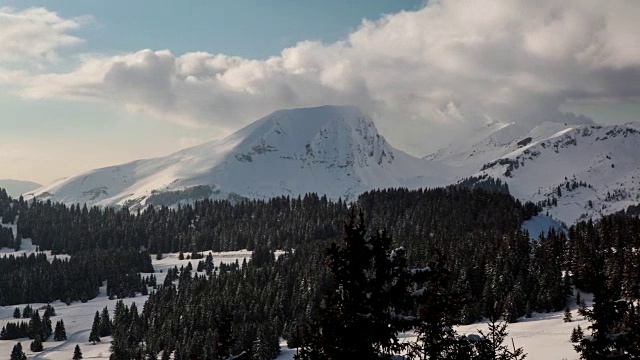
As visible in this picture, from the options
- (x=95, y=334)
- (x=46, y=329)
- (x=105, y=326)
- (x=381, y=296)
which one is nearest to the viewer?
(x=381, y=296)

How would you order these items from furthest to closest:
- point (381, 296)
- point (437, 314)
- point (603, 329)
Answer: point (603, 329) < point (437, 314) < point (381, 296)

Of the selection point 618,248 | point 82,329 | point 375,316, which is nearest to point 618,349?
point 375,316

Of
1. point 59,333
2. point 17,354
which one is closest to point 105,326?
point 59,333

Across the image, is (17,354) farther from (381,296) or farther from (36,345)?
(381,296)

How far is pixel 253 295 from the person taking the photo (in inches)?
6658

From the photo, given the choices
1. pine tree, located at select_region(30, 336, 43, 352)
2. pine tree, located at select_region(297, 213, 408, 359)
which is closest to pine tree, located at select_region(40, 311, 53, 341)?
pine tree, located at select_region(30, 336, 43, 352)

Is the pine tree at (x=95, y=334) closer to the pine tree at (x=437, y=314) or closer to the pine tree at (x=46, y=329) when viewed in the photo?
the pine tree at (x=46, y=329)

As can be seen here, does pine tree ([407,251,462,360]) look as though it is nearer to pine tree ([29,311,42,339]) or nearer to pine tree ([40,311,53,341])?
pine tree ([29,311,42,339])

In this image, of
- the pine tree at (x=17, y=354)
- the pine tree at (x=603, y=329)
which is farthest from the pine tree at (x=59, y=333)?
the pine tree at (x=603, y=329)

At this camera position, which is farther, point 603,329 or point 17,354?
point 17,354

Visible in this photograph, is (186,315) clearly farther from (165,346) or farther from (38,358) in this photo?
(38,358)

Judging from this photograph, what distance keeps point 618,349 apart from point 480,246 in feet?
469

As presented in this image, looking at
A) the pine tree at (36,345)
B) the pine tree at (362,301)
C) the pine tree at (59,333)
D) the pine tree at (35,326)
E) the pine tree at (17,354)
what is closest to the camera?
the pine tree at (362,301)

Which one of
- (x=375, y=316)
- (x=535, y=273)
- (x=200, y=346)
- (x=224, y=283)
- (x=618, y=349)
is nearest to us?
(x=375, y=316)
